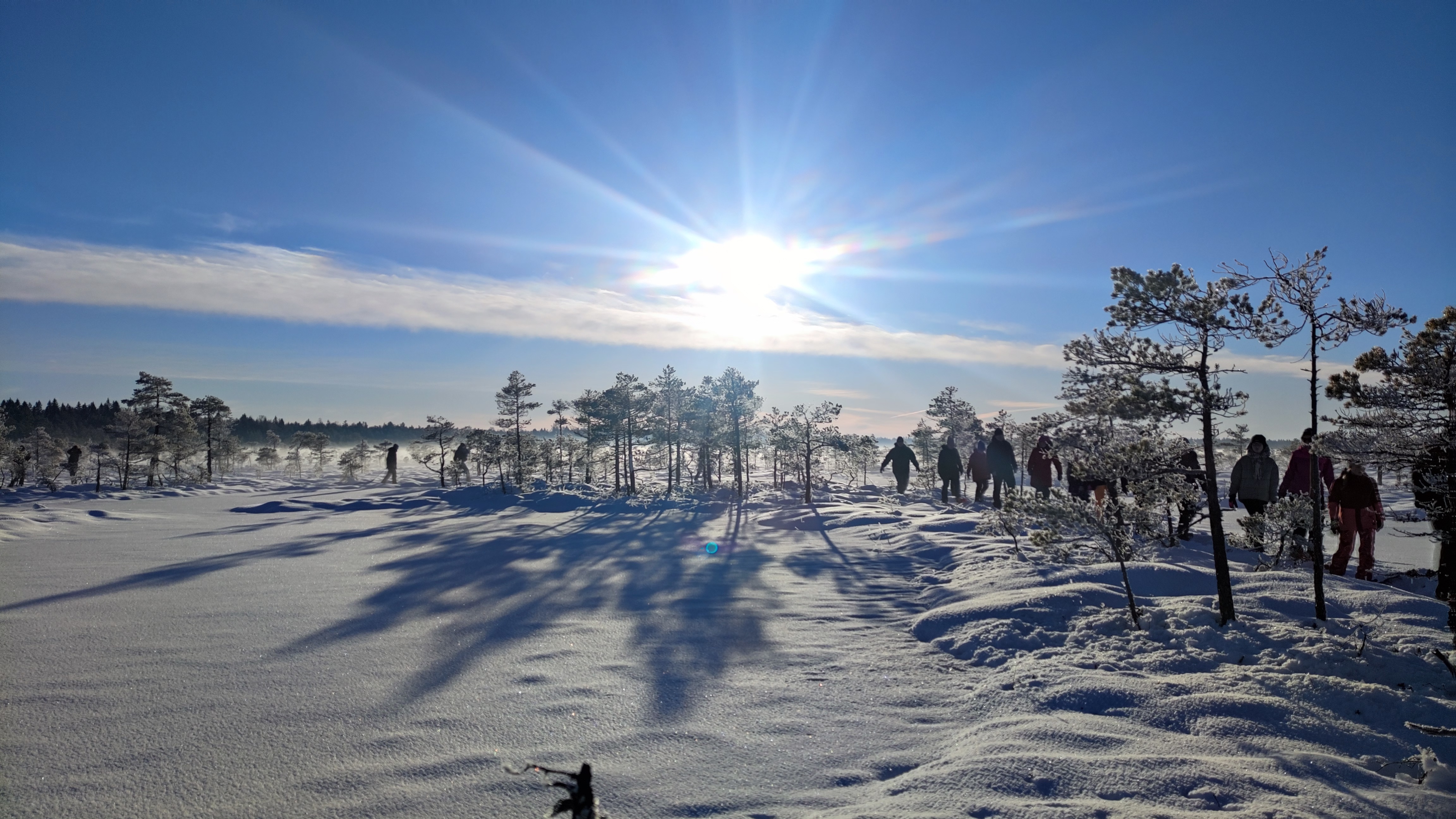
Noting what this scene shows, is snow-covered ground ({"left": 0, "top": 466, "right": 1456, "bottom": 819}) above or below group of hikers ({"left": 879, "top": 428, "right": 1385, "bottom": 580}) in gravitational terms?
below

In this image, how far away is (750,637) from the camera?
6086mm

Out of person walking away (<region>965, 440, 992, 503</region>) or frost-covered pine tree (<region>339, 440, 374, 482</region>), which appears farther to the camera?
frost-covered pine tree (<region>339, 440, 374, 482</region>)

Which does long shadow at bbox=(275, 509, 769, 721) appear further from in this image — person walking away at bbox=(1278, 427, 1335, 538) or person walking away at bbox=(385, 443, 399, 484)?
person walking away at bbox=(385, 443, 399, 484)

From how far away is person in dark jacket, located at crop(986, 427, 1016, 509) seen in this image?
15.9 m

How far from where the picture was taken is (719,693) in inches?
179

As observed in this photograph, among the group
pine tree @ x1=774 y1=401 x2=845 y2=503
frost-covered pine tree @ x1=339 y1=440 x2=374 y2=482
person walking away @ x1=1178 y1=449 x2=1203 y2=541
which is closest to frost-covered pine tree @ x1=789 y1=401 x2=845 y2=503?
pine tree @ x1=774 y1=401 x2=845 y2=503

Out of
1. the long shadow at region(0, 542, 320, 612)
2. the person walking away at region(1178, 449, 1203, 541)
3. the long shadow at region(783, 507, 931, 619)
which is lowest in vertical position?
the long shadow at region(783, 507, 931, 619)

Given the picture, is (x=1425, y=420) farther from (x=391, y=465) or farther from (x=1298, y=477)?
(x=391, y=465)

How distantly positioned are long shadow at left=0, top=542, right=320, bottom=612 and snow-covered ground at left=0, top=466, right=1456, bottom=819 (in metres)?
0.09

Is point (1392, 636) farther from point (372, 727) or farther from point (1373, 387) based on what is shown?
point (372, 727)

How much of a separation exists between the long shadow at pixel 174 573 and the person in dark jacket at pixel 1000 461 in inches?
615

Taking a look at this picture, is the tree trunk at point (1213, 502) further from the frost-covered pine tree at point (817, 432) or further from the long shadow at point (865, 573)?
the frost-covered pine tree at point (817, 432)

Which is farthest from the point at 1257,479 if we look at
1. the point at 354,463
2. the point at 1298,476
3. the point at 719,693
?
the point at 354,463

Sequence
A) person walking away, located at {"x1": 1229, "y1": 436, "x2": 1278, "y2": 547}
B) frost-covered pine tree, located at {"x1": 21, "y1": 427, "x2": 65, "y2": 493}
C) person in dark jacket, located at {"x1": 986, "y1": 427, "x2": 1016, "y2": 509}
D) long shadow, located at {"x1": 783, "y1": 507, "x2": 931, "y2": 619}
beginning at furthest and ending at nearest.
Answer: frost-covered pine tree, located at {"x1": 21, "y1": 427, "x2": 65, "y2": 493}
person in dark jacket, located at {"x1": 986, "y1": 427, "x2": 1016, "y2": 509}
person walking away, located at {"x1": 1229, "y1": 436, "x2": 1278, "y2": 547}
long shadow, located at {"x1": 783, "y1": 507, "x2": 931, "y2": 619}
